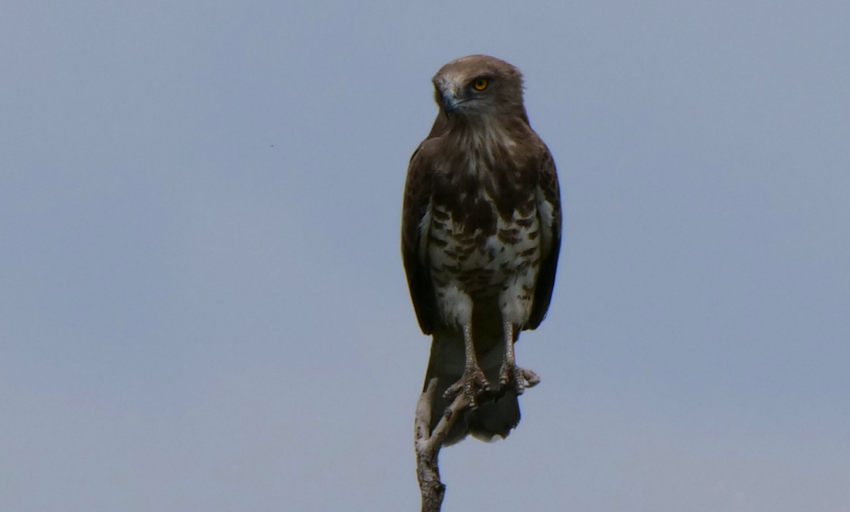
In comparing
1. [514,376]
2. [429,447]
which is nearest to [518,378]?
[514,376]

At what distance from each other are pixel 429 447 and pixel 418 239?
6.68ft

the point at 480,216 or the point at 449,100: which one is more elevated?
the point at 449,100

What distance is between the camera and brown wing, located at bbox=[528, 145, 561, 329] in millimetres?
10531

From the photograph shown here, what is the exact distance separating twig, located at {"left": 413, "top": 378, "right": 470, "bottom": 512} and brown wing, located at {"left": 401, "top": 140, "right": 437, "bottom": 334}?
131 centimetres

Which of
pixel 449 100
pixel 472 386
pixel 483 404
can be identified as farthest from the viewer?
pixel 483 404

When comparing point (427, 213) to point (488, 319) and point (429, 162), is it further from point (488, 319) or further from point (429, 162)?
point (488, 319)

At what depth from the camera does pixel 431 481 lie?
881 cm

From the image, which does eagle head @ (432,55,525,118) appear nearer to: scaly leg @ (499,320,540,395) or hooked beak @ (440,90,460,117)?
hooked beak @ (440,90,460,117)

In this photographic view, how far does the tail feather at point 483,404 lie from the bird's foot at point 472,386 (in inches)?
16.9

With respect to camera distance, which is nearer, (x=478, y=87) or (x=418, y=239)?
(x=478, y=87)

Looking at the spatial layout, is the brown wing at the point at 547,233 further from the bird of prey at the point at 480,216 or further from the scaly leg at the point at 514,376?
the scaly leg at the point at 514,376

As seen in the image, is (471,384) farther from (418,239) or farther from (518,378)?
(418,239)

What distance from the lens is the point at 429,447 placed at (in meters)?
9.02

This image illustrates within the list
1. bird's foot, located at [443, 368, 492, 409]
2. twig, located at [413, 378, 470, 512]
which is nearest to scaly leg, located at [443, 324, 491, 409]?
bird's foot, located at [443, 368, 492, 409]
